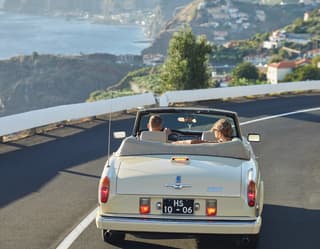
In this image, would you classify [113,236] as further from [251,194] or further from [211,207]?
[251,194]

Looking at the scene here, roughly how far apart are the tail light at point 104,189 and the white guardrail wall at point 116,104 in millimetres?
8862

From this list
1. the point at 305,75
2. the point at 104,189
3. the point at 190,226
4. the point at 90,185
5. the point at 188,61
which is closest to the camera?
the point at 190,226

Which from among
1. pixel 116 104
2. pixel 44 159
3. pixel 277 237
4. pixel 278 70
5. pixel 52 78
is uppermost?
pixel 277 237

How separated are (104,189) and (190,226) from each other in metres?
0.94

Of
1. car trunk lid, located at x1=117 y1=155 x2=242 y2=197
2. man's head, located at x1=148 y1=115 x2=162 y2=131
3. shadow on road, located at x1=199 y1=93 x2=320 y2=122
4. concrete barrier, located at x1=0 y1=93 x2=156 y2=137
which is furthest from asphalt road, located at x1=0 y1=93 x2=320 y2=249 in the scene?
man's head, located at x1=148 y1=115 x2=162 y2=131

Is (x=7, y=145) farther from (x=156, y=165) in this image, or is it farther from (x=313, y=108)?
(x=313, y=108)

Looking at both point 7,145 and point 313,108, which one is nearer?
point 7,145

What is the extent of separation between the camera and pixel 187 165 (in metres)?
7.45

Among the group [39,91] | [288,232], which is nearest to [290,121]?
[288,232]

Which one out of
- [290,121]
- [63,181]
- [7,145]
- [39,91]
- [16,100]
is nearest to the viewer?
[63,181]

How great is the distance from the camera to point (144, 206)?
709 cm

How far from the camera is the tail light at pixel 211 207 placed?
704cm

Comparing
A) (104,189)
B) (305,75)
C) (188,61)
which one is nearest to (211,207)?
(104,189)

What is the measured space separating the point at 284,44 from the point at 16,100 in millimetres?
77313
